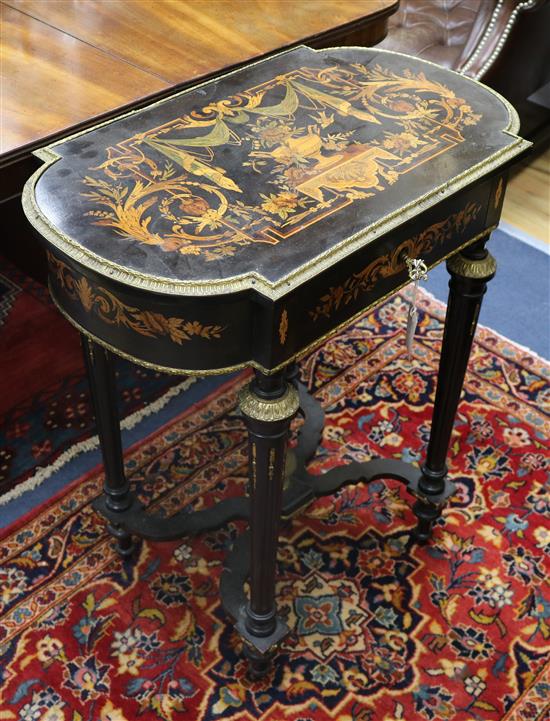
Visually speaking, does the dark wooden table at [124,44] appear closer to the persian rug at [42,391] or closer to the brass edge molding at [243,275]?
the brass edge molding at [243,275]

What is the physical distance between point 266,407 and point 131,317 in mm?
222

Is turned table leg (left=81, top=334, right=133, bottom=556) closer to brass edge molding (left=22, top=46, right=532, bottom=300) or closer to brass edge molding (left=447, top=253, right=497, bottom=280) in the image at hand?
brass edge molding (left=22, top=46, right=532, bottom=300)

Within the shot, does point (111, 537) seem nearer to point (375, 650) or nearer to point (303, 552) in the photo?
point (303, 552)

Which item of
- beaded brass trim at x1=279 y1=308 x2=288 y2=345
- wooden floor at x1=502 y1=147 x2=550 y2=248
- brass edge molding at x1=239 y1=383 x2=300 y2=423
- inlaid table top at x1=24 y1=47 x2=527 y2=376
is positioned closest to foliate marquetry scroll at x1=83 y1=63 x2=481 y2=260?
inlaid table top at x1=24 y1=47 x2=527 y2=376

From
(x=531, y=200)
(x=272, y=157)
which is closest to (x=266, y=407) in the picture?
(x=272, y=157)

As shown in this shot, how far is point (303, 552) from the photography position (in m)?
1.93

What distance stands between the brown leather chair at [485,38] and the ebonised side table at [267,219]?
0.97 meters

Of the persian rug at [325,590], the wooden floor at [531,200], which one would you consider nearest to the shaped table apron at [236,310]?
the persian rug at [325,590]

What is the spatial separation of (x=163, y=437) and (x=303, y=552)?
0.45 meters

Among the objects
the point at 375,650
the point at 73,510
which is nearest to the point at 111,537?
the point at 73,510

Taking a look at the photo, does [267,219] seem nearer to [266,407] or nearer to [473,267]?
[266,407]

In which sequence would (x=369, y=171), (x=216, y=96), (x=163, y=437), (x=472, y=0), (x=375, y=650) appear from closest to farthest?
(x=369, y=171)
(x=216, y=96)
(x=375, y=650)
(x=163, y=437)
(x=472, y=0)

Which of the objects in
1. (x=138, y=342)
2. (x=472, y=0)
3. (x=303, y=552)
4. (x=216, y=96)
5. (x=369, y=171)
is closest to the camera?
(x=138, y=342)

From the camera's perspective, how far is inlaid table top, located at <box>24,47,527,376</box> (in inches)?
47.3
